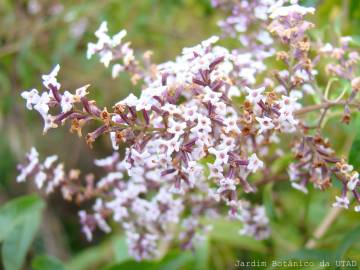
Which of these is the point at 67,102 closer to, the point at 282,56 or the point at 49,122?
the point at 49,122

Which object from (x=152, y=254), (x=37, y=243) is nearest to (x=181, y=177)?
(x=152, y=254)

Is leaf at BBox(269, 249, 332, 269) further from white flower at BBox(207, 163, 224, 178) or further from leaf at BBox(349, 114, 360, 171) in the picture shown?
white flower at BBox(207, 163, 224, 178)

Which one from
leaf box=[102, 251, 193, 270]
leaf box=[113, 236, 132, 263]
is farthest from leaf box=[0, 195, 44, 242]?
leaf box=[113, 236, 132, 263]

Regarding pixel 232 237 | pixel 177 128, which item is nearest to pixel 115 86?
pixel 232 237

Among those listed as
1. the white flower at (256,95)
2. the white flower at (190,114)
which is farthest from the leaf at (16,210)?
the white flower at (256,95)

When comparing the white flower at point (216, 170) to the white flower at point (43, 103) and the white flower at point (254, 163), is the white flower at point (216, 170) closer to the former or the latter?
the white flower at point (254, 163)

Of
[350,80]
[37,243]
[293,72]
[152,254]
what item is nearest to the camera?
[293,72]

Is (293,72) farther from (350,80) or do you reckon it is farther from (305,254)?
(305,254)
